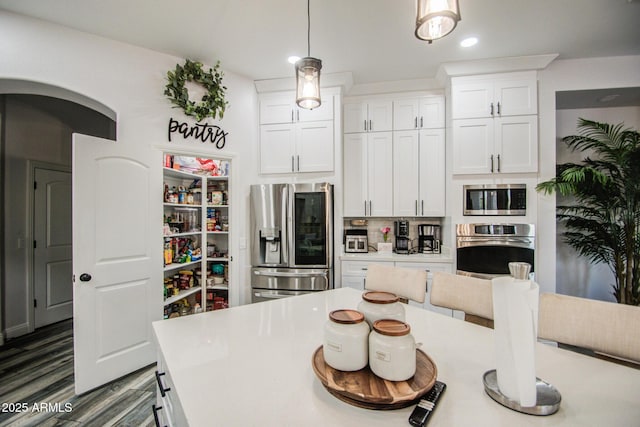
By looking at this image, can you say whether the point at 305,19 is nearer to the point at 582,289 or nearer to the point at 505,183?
the point at 505,183

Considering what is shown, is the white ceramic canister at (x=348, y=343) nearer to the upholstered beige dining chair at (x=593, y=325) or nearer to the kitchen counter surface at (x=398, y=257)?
the upholstered beige dining chair at (x=593, y=325)

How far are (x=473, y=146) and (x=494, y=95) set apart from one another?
55 cm

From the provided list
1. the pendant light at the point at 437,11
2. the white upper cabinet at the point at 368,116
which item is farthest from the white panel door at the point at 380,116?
the pendant light at the point at 437,11

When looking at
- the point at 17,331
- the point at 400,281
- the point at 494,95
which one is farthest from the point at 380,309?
the point at 17,331

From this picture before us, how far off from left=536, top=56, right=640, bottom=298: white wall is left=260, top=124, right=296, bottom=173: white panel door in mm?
2631

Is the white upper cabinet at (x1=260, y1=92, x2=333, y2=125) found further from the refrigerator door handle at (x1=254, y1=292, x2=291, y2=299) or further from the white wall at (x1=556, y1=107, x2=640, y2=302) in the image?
the white wall at (x1=556, y1=107, x2=640, y2=302)

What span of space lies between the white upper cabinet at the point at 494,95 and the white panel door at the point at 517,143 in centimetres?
9

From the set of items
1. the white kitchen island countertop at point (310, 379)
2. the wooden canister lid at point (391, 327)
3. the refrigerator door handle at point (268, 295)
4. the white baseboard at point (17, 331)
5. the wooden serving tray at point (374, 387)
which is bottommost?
the white baseboard at point (17, 331)

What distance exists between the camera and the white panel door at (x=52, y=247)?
3.32m

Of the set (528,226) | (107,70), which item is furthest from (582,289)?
(107,70)

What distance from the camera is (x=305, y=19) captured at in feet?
7.35

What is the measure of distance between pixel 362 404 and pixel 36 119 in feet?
15.1

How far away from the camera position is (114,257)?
2303mm

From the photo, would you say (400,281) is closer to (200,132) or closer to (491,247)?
(491,247)
